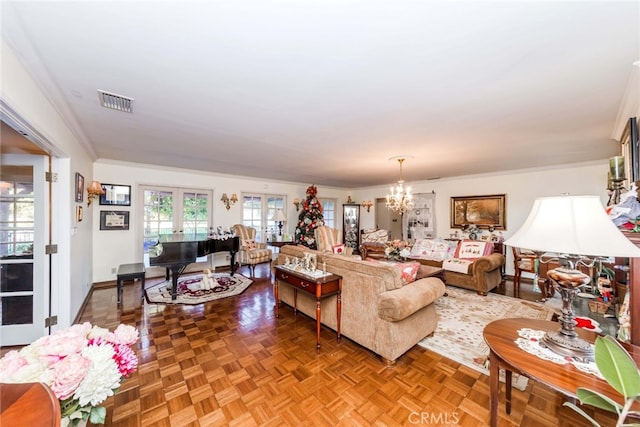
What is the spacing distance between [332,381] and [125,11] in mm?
2775

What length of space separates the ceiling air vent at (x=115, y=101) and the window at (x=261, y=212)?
407cm

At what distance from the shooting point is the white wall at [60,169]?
1.53 metres

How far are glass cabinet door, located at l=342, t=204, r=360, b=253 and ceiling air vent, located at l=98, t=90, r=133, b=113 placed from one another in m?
6.98

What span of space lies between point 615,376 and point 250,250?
16.9 feet

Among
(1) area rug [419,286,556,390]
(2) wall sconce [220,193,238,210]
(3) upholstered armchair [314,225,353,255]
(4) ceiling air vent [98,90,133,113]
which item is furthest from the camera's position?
(2) wall sconce [220,193,238,210]

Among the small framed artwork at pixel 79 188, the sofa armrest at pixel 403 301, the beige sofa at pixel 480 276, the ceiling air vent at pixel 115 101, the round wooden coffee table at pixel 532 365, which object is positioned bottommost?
the beige sofa at pixel 480 276

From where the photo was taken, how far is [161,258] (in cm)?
362

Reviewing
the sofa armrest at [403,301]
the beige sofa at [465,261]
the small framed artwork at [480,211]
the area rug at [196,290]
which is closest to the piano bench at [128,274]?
the area rug at [196,290]

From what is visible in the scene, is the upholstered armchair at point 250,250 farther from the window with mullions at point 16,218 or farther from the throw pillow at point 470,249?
the throw pillow at point 470,249

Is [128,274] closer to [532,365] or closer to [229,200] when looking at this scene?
[229,200]

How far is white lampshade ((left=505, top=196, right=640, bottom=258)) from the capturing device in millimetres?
1043

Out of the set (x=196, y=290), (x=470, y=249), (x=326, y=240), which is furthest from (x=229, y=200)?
(x=470, y=249)

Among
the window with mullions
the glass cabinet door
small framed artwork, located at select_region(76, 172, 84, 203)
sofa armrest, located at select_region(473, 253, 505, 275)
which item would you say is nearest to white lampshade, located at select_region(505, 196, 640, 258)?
sofa armrest, located at select_region(473, 253, 505, 275)

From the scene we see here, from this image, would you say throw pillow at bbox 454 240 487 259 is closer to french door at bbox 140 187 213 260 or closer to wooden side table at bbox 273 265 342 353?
wooden side table at bbox 273 265 342 353
